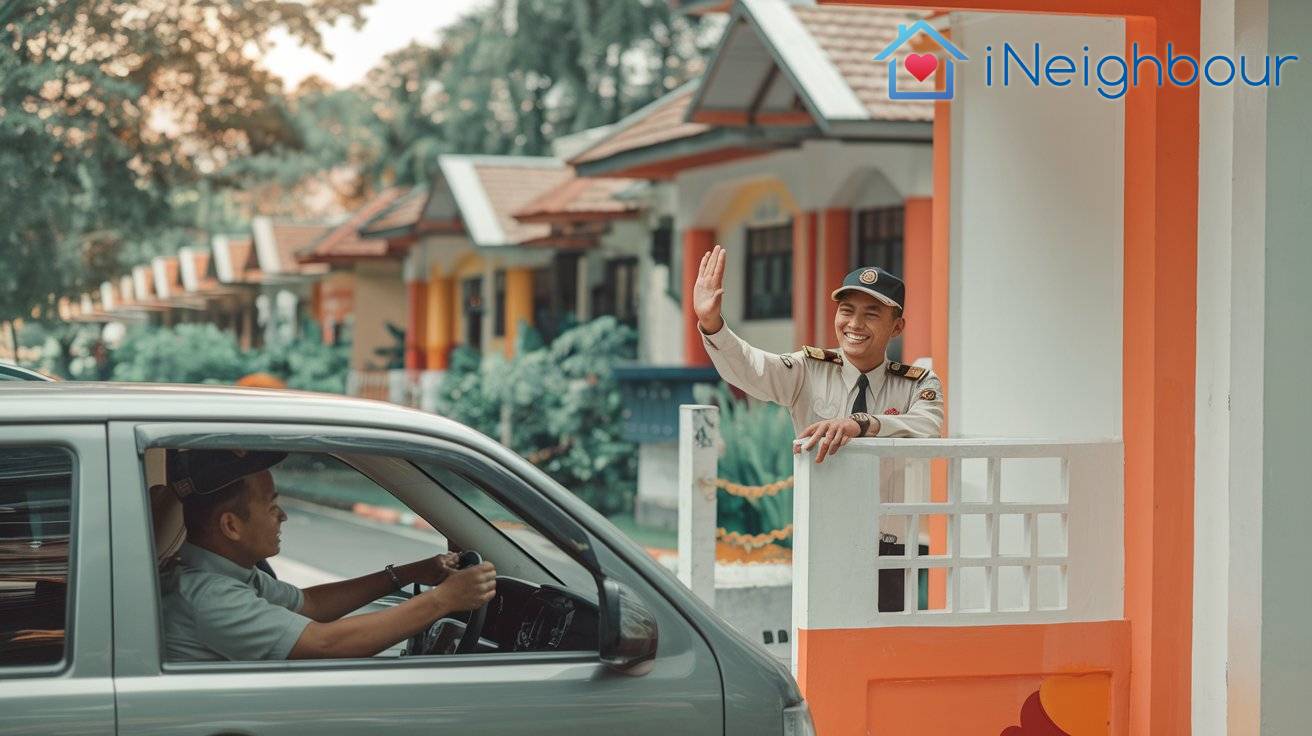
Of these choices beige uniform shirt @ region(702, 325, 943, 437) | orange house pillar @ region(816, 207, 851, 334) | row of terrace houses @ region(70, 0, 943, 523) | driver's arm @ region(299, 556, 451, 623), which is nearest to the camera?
driver's arm @ region(299, 556, 451, 623)

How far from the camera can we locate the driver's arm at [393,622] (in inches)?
151

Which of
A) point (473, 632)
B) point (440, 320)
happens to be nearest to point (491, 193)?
point (440, 320)

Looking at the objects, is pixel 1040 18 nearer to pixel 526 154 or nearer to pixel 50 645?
pixel 50 645

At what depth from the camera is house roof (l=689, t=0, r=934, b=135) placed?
14805mm

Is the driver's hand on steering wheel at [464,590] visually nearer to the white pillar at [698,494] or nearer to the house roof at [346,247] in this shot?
the white pillar at [698,494]

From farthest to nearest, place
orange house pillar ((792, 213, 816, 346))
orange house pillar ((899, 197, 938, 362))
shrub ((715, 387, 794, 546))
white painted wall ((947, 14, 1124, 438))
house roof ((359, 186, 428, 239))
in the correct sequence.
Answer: house roof ((359, 186, 428, 239))
orange house pillar ((792, 213, 816, 346))
orange house pillar ((899, 197, 938, 362))
shrub ((715, 387, 794, 546))
white painted wall ((947, 14, 1124, 438))

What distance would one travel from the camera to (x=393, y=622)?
399 centimetres

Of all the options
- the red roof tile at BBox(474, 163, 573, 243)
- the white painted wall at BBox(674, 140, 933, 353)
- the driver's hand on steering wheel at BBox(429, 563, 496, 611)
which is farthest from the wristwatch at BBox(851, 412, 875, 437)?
the red roof tile at BBox(474, 163, 573, 243)

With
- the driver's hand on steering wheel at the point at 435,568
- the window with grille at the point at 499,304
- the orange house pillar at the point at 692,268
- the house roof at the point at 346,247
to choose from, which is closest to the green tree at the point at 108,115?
the driver's hand on steering wheel at the point at 435,568

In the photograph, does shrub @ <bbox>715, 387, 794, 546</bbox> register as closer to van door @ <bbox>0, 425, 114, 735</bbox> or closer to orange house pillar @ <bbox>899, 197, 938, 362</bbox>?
orange house pillar @ <bbox>899, 197, 938, 362</bbox>

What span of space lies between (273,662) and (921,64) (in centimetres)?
698

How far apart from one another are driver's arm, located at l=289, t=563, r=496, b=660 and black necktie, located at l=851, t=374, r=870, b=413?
2224 mm

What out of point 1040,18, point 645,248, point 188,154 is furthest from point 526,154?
point 1040,18

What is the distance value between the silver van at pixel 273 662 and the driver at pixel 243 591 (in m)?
0.12
